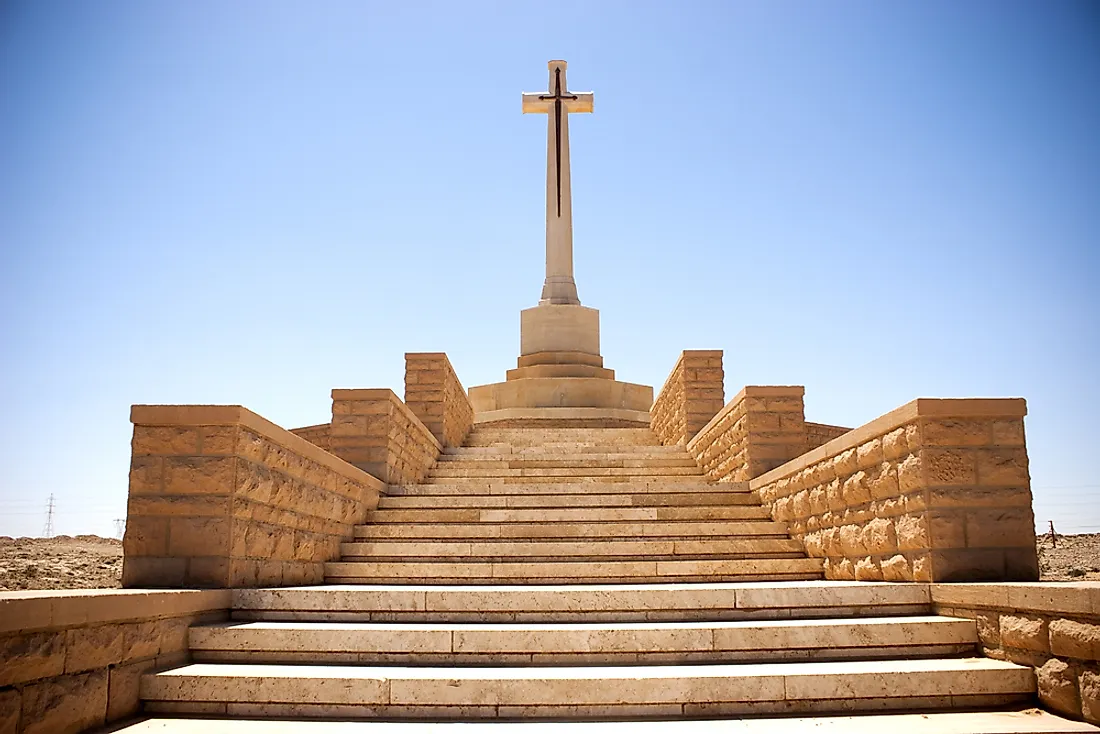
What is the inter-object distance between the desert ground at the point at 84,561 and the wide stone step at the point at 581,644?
197cm

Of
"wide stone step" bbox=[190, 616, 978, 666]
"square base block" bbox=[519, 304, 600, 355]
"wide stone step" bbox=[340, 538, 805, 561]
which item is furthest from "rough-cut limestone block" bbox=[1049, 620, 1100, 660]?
"square base block" bbox=[519, 304, 600, 355]

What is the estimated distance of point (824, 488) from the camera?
6.58 metres

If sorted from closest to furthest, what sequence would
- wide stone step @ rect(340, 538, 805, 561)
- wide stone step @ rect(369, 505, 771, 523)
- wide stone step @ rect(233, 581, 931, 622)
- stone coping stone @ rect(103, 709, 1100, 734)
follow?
stone coping stone @ rect(103, 709, 1100, 734) → wide stone step @ rect(233, 581, 931, 622) → wide stone step @ rect(340, 538, 805, 561) → wide stone step @ rect(369, 505, 771, 523)

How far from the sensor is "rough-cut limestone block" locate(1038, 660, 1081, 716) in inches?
153

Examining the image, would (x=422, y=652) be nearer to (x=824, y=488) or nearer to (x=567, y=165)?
(x=824, y=488)

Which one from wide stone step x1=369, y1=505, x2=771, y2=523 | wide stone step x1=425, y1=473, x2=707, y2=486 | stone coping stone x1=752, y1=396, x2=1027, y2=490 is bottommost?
wide stone step x1=369, y1=505, x2=771, y2=523

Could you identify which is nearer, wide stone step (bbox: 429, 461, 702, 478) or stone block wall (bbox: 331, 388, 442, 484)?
stone block wall (bbox: 331, 388, 442, 484)

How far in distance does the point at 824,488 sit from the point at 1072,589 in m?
2.76

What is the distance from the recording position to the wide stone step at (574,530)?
7504 millimetres

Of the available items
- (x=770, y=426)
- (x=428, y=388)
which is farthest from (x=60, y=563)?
(x=770, y=426)

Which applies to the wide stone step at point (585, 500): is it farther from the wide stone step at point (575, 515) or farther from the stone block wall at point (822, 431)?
the stone block wall at point (822, 431)

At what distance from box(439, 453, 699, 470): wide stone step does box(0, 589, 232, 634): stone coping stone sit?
5.81 m

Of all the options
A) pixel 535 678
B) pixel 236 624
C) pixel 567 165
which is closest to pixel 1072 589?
pixel 535 678

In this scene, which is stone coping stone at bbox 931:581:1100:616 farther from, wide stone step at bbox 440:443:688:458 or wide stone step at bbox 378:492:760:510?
wide stone step at bbox 440:443:688:458
